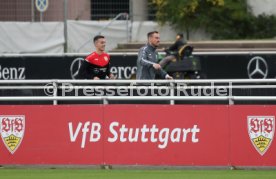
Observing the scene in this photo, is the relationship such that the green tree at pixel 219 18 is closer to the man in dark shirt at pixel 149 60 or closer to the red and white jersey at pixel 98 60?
the man in dark shirt at pixel 149 60

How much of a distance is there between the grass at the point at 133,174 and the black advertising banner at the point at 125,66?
10.8m

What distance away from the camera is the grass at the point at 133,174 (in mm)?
13219

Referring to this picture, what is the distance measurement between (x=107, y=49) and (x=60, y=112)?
14462mm

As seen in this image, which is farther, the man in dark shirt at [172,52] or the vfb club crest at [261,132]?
the man in dark shirt at [172,52]

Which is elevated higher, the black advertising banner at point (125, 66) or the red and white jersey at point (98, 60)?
the red and white jersey at point (98, 60)

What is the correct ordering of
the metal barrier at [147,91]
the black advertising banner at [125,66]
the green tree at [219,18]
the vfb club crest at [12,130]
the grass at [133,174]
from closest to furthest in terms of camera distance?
the grass at [133,174]
the metal barrier at [147,91]
the vfb club crest at [12,130]
the black advertising banner at [125,66]
the green tree at [219,18]

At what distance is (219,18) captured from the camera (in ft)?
97.8

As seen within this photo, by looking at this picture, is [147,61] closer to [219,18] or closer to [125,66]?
[125,66]

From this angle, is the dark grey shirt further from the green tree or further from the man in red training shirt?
the green tree

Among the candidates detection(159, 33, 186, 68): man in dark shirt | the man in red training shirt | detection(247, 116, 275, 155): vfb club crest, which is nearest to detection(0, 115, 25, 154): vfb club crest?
the man in red training shirt

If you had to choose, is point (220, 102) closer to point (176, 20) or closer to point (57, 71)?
point (57, 71)

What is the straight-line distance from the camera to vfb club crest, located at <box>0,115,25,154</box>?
14.8 meters

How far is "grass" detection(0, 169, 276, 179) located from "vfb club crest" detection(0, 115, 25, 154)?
0.59 m

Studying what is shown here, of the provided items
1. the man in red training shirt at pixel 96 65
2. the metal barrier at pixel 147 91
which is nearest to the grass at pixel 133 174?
the metal barrier at pixel 147 91
